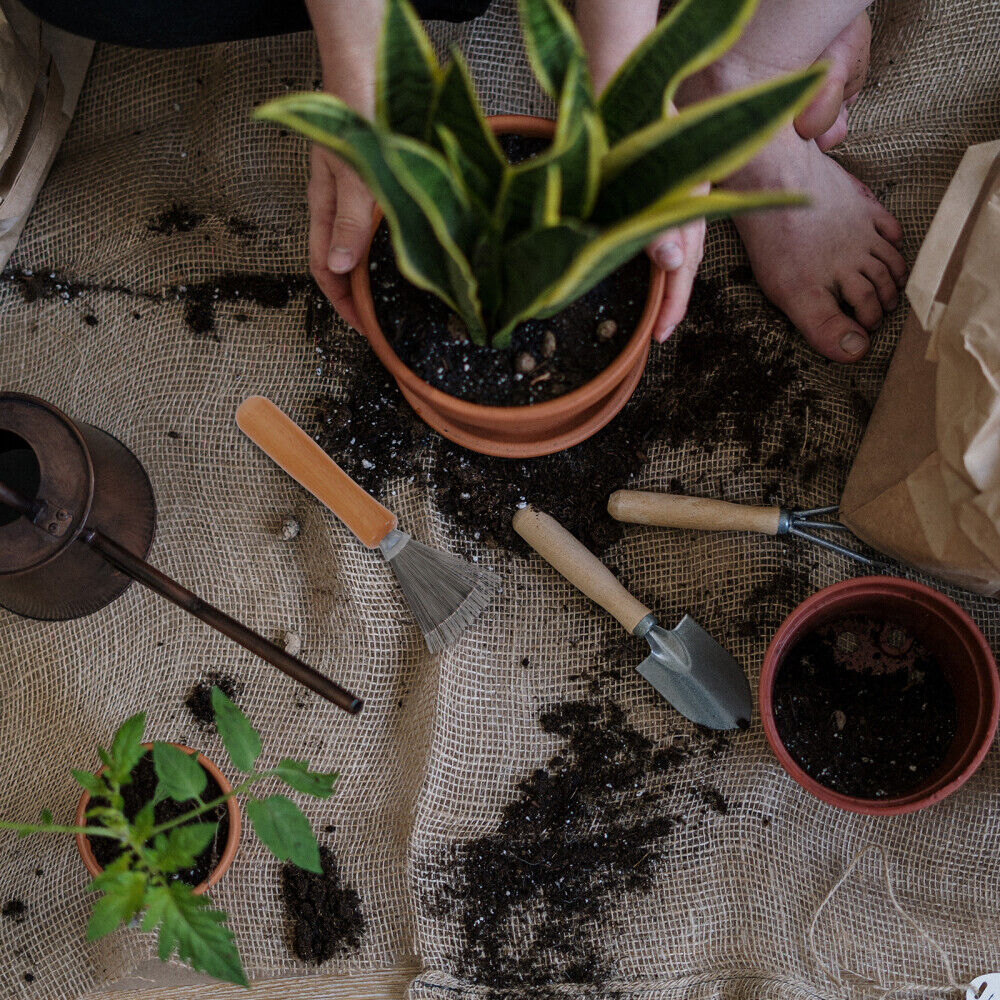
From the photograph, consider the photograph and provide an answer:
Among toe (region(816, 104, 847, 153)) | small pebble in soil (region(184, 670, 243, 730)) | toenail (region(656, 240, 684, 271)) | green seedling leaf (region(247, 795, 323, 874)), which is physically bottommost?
small pebble in soil (region(184, 670, 243, 730))

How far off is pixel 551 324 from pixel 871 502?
377 millimetres

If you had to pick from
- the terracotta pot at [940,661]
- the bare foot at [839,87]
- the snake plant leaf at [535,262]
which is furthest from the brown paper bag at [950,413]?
the snake plant leaf at [535,262]

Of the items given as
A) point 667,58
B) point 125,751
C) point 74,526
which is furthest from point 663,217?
point 74,526

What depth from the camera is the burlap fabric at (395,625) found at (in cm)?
97

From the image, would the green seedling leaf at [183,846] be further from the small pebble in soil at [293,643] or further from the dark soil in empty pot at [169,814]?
the small pebble in soil at [293,643]

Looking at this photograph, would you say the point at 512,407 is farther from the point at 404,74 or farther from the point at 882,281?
the point at 882,281

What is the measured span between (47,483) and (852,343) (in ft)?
2.77

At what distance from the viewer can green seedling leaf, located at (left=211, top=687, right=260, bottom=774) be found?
2.16 feet

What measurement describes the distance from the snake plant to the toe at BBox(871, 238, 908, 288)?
50cm

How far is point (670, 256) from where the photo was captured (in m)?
0.77

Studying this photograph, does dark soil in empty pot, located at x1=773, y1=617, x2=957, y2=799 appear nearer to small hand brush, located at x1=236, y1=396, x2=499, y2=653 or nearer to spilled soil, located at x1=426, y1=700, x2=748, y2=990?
spilled soil, located at x1=426, y1=700, x2=748, y2=990

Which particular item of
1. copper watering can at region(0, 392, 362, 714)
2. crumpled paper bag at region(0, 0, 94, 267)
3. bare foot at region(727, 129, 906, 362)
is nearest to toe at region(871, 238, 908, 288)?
bare foot at region(727, 129, 906, 362)

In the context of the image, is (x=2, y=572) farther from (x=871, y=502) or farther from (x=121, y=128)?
(x=871, y=502)

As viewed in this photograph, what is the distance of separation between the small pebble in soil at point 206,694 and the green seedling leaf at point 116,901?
0.38 m
